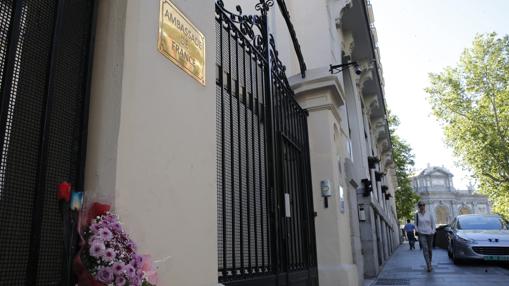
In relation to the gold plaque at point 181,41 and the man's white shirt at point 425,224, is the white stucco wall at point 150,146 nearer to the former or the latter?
the gold plaque at point 181,41

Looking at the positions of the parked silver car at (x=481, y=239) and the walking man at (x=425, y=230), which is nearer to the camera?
the walking man at (x=425, y=230)

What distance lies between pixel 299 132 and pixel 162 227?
13.8 feet

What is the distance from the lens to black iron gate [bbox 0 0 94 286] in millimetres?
1923

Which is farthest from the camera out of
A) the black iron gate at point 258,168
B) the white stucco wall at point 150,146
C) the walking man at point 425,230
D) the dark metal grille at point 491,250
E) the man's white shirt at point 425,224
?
the dark metal grille at point 491,250

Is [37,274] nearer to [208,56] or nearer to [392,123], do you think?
[208,56]

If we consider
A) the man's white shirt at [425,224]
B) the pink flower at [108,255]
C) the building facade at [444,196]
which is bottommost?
the pink flower at [108,255]

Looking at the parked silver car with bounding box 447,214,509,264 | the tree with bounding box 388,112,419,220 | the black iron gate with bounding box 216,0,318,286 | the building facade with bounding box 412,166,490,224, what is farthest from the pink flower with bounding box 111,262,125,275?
the building facade with bounding box 412,166,490,224

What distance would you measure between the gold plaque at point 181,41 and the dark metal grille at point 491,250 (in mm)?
10423

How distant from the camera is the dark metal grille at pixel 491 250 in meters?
10.7

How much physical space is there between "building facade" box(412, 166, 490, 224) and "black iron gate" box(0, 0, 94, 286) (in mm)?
90246

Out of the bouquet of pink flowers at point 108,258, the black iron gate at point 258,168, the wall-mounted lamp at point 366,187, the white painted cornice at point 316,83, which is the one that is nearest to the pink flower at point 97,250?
the bouquet of pink flowers at point 108,258

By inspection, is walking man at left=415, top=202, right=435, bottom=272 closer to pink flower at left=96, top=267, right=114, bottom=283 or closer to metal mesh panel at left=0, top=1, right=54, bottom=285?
pink flower at left=96, top=267, right=114, bottom=283

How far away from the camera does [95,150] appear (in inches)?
90.4

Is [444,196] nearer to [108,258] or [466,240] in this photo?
[466,240]
